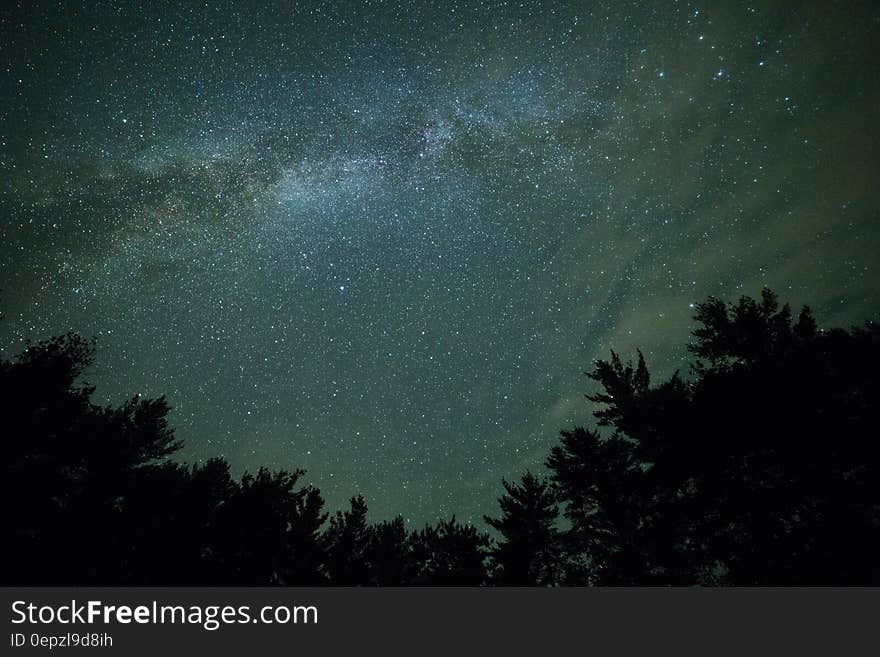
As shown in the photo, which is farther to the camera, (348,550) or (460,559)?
(348,550)

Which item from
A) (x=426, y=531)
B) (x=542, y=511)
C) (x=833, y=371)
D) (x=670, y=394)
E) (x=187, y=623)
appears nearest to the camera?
(x=187, y=623)

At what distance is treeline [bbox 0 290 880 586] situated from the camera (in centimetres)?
1052

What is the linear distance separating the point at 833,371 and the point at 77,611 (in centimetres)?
1888

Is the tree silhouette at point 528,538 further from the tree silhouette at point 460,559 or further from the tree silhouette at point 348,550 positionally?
the tree silhouette at point 348,550

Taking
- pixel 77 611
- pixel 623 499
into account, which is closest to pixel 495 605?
pixel 77 611

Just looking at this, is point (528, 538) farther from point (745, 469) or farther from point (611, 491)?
point (745, 469)

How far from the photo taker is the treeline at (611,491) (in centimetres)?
1052

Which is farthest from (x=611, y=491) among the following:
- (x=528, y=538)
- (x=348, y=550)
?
(x=348, y=550)

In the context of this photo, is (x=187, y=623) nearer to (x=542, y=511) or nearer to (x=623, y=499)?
(x=623, y=499)

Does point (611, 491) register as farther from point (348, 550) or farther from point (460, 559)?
point (348, 550)

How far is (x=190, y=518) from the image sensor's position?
12.4 metres

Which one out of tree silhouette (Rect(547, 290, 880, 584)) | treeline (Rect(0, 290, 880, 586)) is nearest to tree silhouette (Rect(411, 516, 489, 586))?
treeline (Rect(0, 290, 880, 586))

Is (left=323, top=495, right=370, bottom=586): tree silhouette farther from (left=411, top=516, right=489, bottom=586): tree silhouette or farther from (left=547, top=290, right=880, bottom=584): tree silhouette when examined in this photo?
(left=547, top=290, right=880, bottom=584): tree silhouette

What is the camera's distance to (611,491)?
1562cm
